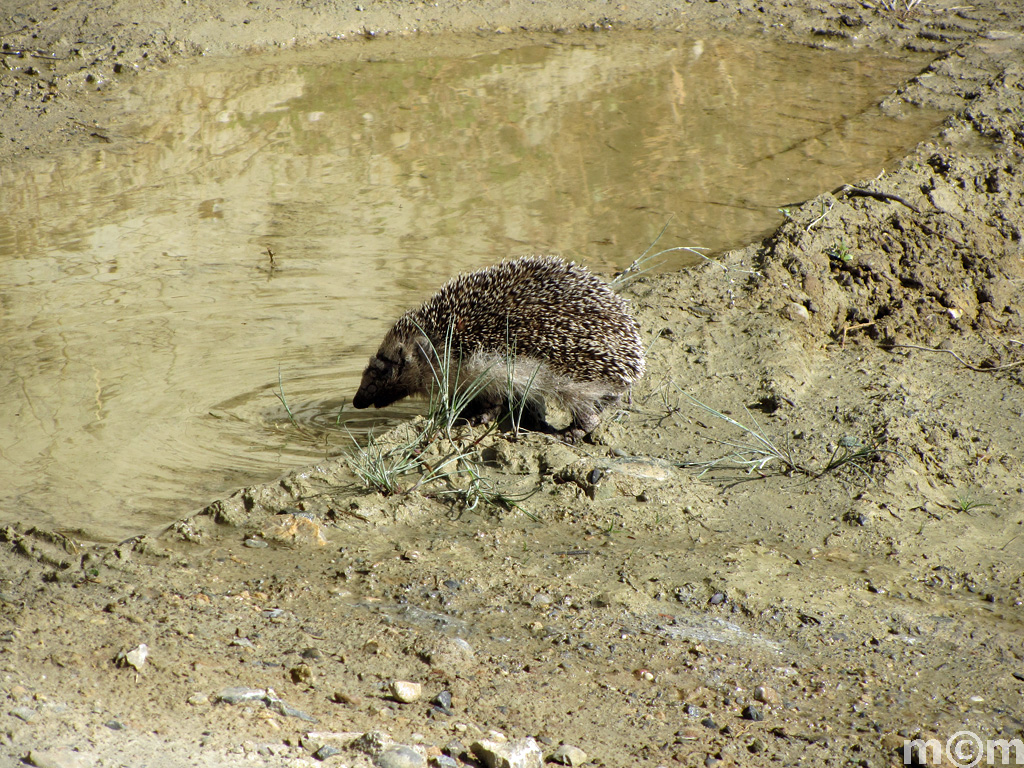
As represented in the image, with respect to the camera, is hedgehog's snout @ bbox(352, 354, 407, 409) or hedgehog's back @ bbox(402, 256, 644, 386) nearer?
hedgehog's back @ bbox(402, 256, 644, 386)

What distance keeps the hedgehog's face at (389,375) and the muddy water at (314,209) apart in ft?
0.63

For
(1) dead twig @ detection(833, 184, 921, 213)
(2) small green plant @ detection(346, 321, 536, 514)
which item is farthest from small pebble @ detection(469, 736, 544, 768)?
(1) dead twig @ detection(833, 184, 921, 213)

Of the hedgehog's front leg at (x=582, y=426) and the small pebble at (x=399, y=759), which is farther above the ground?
the hedgehog's front leg at (x=582, y=426)

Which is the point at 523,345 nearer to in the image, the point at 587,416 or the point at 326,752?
the point at 587,416

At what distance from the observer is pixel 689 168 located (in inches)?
353

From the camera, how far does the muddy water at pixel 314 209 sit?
5352 mm

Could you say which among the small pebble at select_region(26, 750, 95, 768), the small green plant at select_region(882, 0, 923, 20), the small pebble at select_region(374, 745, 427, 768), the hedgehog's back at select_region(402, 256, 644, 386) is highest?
the small green plant at select_region(882, 0, 923, 20)

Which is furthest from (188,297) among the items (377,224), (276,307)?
(377,224)

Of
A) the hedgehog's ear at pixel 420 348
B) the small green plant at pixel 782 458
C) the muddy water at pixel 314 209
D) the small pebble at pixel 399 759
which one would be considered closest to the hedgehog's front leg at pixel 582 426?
the small green plant at pixel 782 458

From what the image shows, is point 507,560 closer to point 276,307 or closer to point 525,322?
point 525,322

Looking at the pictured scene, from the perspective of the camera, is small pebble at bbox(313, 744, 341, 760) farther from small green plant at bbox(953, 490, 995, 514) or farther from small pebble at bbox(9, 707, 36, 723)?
small green plant at bbox(953, 490, 995, 514)

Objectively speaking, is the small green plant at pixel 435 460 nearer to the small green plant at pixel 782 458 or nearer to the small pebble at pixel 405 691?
the small green plant at pixel 782 458

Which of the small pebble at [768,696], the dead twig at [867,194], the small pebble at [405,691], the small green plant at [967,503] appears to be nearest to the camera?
the small pebble at [405,691]

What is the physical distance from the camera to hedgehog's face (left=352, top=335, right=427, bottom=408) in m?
5.72
